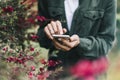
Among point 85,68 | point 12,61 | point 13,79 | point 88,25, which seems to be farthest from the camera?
point 88,25

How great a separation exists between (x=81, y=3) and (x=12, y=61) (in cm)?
45

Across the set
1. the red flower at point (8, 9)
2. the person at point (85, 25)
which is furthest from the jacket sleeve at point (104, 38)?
the red flower at point (8, 9)

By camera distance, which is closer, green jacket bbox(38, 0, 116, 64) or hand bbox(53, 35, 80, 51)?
hand bbox(53, 35, 80, 51)

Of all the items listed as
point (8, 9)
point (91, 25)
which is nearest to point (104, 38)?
point (91, 25)

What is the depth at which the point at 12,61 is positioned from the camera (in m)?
1.81

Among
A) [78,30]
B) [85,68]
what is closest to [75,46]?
[78,30]

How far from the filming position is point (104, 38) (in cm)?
193

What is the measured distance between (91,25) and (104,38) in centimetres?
9

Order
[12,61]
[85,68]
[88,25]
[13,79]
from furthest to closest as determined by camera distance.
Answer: [88,25]
[12,61]
[13,79]
[85,68]

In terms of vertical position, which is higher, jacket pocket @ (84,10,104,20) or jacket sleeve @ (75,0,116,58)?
jacket pocket @ (84,10,104,20)

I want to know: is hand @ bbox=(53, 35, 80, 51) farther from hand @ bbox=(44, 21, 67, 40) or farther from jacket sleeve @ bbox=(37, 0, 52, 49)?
jacket sleeve @ bbox=(37, 0, 52, 49)

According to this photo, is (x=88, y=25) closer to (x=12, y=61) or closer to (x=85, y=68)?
(x=12, y=61)

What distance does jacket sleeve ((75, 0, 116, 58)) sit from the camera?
73.7 inches

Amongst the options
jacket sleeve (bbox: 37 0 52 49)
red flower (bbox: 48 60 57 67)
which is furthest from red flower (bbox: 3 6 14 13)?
red flower (bbox: 48 60 57 67)
